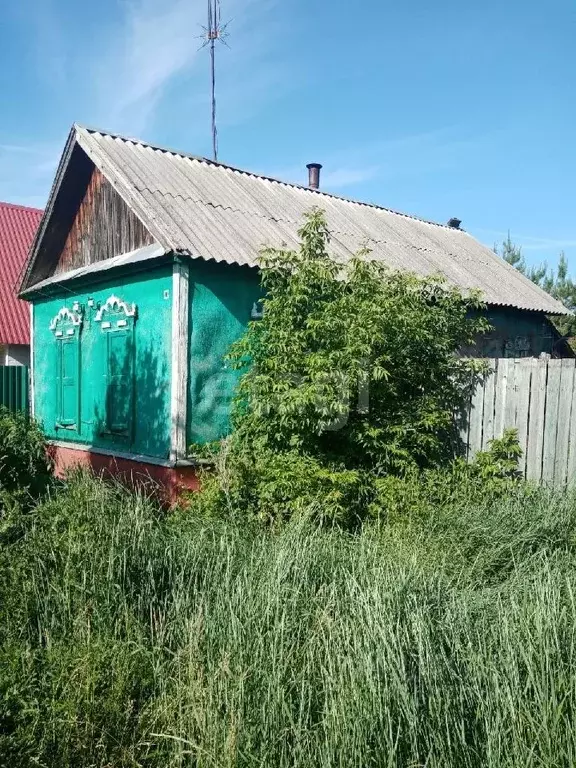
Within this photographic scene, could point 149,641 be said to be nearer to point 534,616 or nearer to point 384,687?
point 384,687

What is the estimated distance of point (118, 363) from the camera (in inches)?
331

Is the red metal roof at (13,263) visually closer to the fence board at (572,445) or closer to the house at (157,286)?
the house at (157,286)

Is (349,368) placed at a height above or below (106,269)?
below

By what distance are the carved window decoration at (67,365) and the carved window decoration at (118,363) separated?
890mm

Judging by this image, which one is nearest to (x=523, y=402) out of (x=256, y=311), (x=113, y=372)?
(x=256, y=311)

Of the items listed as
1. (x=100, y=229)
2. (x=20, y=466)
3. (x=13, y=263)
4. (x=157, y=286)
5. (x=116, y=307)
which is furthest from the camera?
(x=13, y=263)

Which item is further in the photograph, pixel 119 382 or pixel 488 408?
pixel 119 382

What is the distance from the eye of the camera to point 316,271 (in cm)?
627

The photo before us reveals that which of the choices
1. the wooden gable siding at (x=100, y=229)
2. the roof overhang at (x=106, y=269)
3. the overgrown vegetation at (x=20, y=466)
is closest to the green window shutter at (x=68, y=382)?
the roof overhang at (x=106, y=269)

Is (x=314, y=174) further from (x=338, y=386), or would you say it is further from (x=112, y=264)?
(x=338, y=386)

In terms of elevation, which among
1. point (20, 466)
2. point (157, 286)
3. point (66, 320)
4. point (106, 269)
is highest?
point (106, 269)

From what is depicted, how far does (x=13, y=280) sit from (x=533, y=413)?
568 inches

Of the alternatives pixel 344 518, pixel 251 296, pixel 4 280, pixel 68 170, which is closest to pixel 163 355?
pixel 251 296

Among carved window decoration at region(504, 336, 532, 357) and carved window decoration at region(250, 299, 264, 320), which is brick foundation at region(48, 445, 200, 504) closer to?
carved window decoration at region(250, 299, 264, 320)
